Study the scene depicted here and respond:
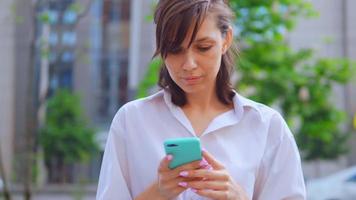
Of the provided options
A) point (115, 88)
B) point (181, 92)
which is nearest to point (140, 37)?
point (115, 88)

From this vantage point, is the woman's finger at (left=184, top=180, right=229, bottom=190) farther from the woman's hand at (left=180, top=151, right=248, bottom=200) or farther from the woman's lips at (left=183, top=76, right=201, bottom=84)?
the woman's lips at (left=183, top=76, right=201, bottom=84)

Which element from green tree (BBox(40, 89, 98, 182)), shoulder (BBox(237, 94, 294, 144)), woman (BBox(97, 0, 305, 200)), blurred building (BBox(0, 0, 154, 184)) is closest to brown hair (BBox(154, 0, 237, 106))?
woman (BBox(97, 0, 305, 200))

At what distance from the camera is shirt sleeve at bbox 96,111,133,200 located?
1.13 m

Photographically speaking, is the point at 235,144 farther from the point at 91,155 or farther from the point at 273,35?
the point at 91,155

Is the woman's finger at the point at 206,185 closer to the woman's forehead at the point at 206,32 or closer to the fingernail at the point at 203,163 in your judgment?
the fingernail at the point at 203,163

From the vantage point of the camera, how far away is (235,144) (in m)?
1.15

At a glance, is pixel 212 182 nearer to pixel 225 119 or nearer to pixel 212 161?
pixel 212 161

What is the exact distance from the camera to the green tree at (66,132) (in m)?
19.6

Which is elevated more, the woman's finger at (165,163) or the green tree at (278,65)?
the woman's finger at (165,163)

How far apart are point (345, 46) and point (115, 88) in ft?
25.9

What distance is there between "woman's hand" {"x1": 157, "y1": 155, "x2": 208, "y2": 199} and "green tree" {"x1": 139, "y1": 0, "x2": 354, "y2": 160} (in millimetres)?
5470

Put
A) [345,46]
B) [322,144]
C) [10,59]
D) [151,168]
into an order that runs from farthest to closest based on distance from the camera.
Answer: [10,59] → [322,144] → [345,46] → [151,168]

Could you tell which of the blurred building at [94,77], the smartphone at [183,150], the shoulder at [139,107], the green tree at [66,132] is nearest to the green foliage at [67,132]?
the green tree at [66,132]

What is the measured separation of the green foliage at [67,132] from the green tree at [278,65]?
11461 mm
